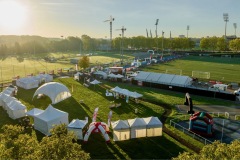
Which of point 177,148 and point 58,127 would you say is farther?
point 177,148

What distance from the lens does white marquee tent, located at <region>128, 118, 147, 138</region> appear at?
20.6 m

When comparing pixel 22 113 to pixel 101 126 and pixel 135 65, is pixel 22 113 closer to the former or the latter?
pixel 101 126

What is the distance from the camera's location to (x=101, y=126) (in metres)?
20.7

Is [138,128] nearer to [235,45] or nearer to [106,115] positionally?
[106,115]

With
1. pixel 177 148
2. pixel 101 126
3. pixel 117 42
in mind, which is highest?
pixel 117 42

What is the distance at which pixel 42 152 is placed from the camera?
999 centimetres

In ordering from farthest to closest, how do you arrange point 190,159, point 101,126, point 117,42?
1. point 117,42
2. point 101,126
3. point 190,159

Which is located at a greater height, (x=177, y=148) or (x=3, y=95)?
(x=3, y=95)

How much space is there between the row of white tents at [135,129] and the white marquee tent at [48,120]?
561 centimetres

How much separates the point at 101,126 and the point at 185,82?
21458 mm

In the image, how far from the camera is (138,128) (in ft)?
67.9

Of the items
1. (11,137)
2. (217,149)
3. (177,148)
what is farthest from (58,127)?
(177,148)

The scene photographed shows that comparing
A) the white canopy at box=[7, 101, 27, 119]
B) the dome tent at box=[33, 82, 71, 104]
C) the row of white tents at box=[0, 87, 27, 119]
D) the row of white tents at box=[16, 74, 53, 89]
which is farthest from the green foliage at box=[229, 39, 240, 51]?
the white canopy at box=[7, 101, 27, 119]

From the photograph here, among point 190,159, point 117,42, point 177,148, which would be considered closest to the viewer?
point 190,159
